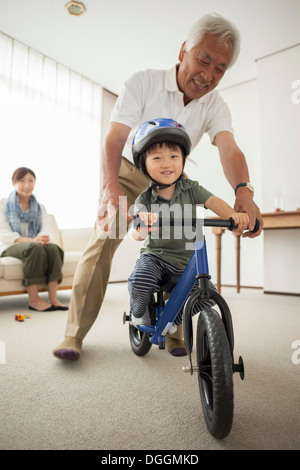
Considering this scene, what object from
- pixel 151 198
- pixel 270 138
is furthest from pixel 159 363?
pixel 270 138

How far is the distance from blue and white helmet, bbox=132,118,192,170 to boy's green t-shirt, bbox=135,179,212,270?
0.51 feet

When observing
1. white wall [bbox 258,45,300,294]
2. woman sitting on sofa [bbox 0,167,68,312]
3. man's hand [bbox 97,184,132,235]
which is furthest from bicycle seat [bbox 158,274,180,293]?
white wall [bbox 258,45,300,294]

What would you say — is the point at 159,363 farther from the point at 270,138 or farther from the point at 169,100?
the point at 270,138

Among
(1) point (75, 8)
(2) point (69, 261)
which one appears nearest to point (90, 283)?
(2) point (69, 261)

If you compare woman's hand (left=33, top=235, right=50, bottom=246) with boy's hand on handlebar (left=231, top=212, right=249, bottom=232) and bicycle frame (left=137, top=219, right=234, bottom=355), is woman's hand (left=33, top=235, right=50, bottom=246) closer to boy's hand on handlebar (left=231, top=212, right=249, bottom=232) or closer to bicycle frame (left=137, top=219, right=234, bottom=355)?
bicycle frame (left=137, top=219, right=234, bottom=355)

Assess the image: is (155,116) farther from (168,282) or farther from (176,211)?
(168,282)

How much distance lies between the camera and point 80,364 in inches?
48.2

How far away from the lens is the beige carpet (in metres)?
0.71

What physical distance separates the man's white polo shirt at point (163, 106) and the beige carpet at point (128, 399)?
883mm

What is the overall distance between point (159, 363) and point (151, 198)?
2.17 ft

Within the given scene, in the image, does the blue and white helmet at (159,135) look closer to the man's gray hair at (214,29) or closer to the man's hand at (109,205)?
the man's hand at (109,205)

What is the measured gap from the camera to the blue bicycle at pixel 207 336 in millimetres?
679

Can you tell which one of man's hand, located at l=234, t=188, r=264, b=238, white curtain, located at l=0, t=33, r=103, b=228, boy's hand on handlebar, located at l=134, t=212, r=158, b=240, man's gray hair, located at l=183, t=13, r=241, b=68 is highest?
white curtain, located at l=0, t=33, r=103, b=228

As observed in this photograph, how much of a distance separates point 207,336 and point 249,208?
0.43 meters
